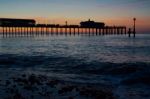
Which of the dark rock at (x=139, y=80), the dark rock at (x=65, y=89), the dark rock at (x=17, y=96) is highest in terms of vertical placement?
the dark rock at (x=17, y=96)

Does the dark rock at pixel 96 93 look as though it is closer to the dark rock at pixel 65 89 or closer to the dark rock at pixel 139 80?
the dark rock at pixel 65 89

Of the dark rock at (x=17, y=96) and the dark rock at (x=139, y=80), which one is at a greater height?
the dark rock at (x=17, y=96)

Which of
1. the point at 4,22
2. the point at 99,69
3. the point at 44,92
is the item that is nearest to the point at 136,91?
the point at 44,92

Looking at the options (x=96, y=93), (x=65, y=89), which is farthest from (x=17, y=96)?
(x=96, y=93)

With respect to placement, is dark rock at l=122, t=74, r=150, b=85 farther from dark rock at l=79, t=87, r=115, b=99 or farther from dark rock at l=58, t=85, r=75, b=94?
dark rock at l=58, t=85, r=75, b=94

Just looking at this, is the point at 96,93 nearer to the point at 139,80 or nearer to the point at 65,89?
the point at 65,89

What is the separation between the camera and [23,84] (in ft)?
49.4

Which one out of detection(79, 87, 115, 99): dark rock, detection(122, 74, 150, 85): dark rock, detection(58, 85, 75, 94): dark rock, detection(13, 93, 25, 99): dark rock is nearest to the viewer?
detection(13, 93, 25, 99): dark rock

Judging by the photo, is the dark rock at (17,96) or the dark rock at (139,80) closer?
the dark rock at (17,96)

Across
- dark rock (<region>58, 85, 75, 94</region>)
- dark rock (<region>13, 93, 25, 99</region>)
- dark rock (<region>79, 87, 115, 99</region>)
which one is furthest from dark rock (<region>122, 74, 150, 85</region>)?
dark rock (<region>13, 93, 25, 99</region>)

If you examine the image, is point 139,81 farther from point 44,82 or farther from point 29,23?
point 29,23

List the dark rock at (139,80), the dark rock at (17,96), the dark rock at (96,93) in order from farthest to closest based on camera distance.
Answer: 1. the dark rock at (139,80)
2. the dark rock at (96,93)
3. the dark rock at (17,96)

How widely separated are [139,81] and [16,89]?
22.6 feet

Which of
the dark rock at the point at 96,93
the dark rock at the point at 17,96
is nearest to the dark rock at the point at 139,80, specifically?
the dark rock at the point at 96,93
